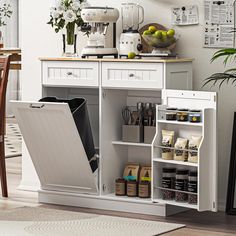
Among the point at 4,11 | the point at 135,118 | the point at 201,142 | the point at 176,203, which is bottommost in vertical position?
the point at 176,203

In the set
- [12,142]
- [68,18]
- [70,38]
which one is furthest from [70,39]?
[12,142]

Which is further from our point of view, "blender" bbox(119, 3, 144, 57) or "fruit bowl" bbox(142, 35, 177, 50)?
"blender" bbox(119, 3, 144, 57)

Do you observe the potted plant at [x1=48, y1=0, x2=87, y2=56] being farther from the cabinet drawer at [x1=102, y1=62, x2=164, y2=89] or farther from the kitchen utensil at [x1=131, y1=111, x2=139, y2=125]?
the kitchen utensil at [x1=131, y1=111, x2=139, y2=125]

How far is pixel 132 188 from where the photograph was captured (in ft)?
17.2

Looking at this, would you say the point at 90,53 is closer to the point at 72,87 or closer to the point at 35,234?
the point at 72,87

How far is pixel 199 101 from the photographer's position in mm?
4797

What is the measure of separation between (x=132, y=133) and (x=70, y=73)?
0.59 m

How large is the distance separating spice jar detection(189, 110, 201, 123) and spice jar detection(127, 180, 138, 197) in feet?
2.39

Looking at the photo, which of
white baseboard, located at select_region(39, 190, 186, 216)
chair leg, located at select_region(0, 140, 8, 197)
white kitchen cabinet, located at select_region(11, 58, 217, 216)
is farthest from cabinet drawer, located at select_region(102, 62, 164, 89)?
chair leg, located at select_region(0, 140, 8, 197)

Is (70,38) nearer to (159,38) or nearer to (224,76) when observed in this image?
(159,38)

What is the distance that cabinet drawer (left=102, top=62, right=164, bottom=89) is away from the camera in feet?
16.2

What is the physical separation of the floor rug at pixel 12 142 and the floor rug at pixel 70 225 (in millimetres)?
2783

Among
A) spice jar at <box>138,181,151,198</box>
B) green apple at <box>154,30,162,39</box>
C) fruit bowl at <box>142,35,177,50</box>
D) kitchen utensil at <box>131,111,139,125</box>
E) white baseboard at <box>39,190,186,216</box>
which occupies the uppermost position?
green apple at <box>154,30,162,39</box>

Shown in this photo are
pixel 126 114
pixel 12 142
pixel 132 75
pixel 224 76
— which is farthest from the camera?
pixel 12 142
